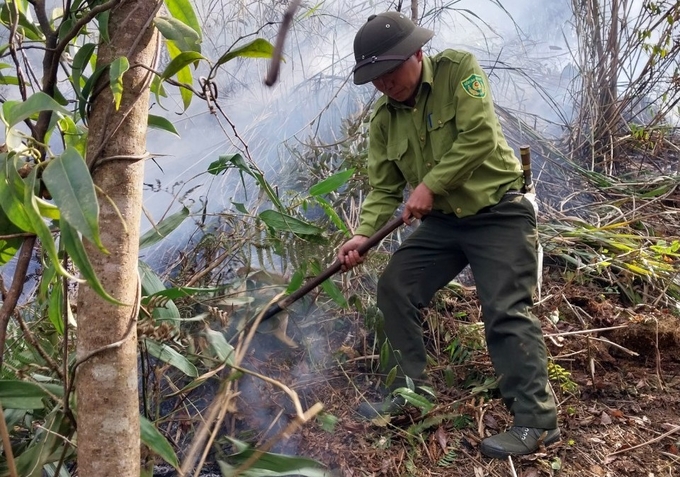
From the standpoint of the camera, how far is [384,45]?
260 cm

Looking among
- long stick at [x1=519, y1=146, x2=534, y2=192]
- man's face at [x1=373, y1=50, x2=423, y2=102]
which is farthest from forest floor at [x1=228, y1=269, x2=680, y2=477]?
man's face at [x1=373, y1=50, x2=423, y2=102]

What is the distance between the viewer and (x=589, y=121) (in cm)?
502

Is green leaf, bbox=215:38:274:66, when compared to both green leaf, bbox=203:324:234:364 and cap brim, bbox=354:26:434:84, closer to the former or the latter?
green leaf, bbox=203:324:234:364

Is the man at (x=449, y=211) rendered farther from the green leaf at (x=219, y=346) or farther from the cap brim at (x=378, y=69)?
the green leaf at (x=219, y=346)

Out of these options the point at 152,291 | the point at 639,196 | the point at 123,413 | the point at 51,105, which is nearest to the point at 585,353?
the point at 639,196

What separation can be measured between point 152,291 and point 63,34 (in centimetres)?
70

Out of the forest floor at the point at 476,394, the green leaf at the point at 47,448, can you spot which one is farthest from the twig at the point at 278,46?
the forest floor at the point at 476,394

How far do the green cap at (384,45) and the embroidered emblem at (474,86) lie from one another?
9.5 inches

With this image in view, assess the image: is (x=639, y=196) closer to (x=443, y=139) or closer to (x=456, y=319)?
(x=456, y=319)

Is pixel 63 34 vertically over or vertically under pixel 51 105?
over

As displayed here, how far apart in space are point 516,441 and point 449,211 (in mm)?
993

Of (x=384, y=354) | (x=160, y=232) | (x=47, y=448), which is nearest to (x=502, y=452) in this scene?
(x=384, y=354)

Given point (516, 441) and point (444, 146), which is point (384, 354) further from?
point (444, 146)

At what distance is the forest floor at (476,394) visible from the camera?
8.23ft
